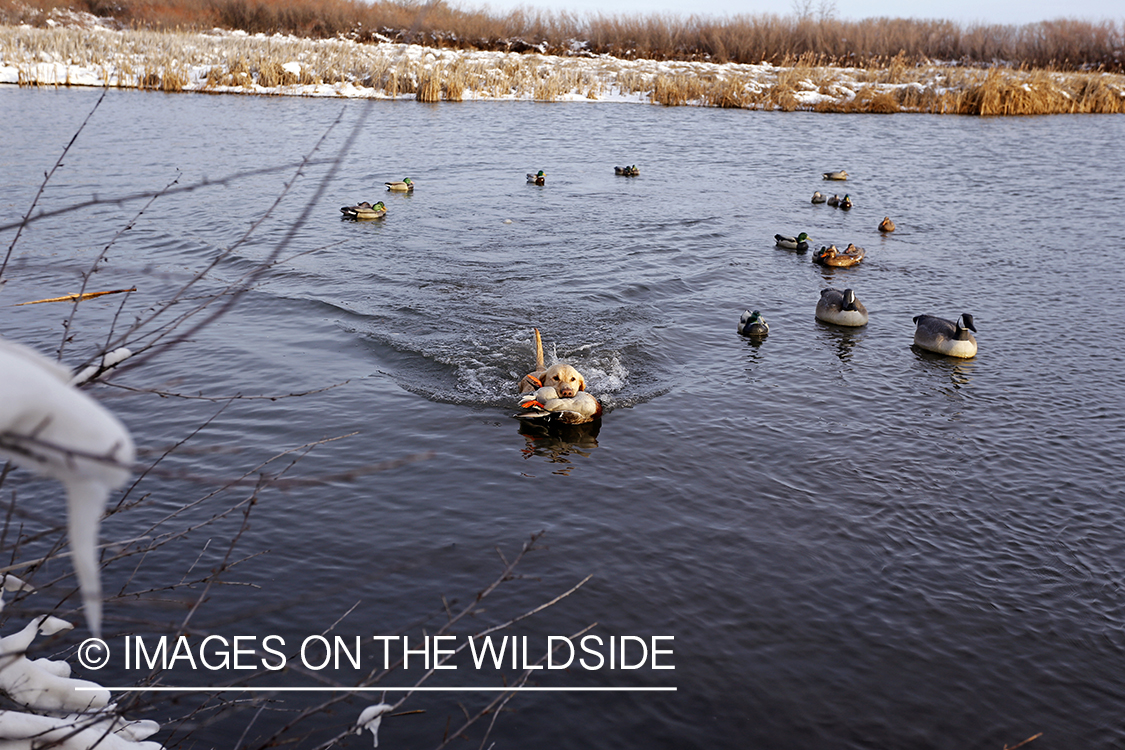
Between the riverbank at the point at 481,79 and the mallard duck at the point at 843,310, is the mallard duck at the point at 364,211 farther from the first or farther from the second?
the riverbank at the point at 481,79

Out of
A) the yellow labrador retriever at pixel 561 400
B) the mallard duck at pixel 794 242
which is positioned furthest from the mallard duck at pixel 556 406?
the mallard duck at pixel 794 242

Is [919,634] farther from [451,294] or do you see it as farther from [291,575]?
[451,294]

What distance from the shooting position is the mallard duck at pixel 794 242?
63.8 ft

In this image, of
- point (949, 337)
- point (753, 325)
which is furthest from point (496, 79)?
point (949, 337)

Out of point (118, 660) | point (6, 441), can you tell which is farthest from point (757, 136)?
point (6, 441)

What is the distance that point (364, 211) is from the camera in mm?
20094

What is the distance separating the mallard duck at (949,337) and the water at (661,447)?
11.0 inches

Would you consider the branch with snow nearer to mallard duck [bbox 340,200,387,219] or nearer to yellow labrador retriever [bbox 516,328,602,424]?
yellow labrador retriever [bbox 516,328,602,424]

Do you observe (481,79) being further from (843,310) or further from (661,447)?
(661,447)

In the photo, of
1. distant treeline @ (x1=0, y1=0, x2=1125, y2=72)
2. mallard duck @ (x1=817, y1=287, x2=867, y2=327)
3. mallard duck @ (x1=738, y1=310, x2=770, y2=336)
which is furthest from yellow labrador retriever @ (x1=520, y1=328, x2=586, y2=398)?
distant treeline @ (x1=0, y1=0, x2=1125, y2=72)

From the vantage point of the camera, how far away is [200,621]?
22.2 ft

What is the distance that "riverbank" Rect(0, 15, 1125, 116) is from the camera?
41.1 metres

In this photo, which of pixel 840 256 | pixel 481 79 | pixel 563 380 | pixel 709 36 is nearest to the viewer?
pixel 563 380

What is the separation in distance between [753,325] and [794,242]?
20.8 ft
